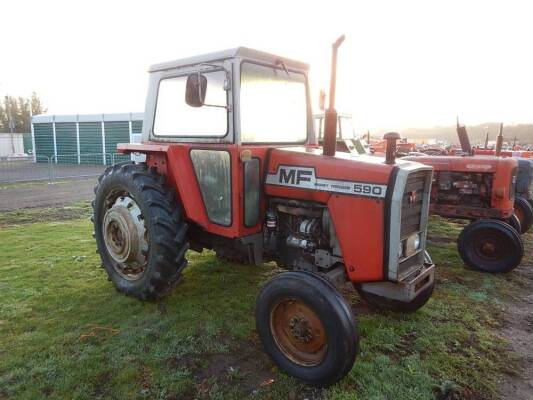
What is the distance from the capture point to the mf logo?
315cm

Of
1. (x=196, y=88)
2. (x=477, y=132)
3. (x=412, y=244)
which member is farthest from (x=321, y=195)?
(x=477, y=132)

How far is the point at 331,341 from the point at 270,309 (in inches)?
19.6

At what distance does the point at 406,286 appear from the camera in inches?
115

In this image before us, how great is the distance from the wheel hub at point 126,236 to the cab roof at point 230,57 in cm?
135

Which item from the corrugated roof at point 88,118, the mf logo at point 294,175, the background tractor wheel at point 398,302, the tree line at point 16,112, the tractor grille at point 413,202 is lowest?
the background tractor wheel at point 398,302

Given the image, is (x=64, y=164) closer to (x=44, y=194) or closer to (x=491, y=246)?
(x=44, y=194)

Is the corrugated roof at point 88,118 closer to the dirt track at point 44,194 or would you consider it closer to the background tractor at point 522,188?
the dirt track at point 44,194

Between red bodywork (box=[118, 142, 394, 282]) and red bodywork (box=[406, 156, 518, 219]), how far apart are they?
3439 mm

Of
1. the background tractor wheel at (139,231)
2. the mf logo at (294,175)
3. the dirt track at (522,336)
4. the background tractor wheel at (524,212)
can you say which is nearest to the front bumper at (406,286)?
the dirt track at (522,336)

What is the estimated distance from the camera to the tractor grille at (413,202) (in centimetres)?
304

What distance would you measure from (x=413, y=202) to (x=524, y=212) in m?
4.93

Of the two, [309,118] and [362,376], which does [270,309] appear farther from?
[309,118]

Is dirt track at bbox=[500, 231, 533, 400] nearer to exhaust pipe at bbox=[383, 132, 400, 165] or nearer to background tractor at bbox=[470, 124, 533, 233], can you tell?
exhaust pipe at bbox=[383, 132, 400, 165]

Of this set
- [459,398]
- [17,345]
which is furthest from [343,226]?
[17,345]
